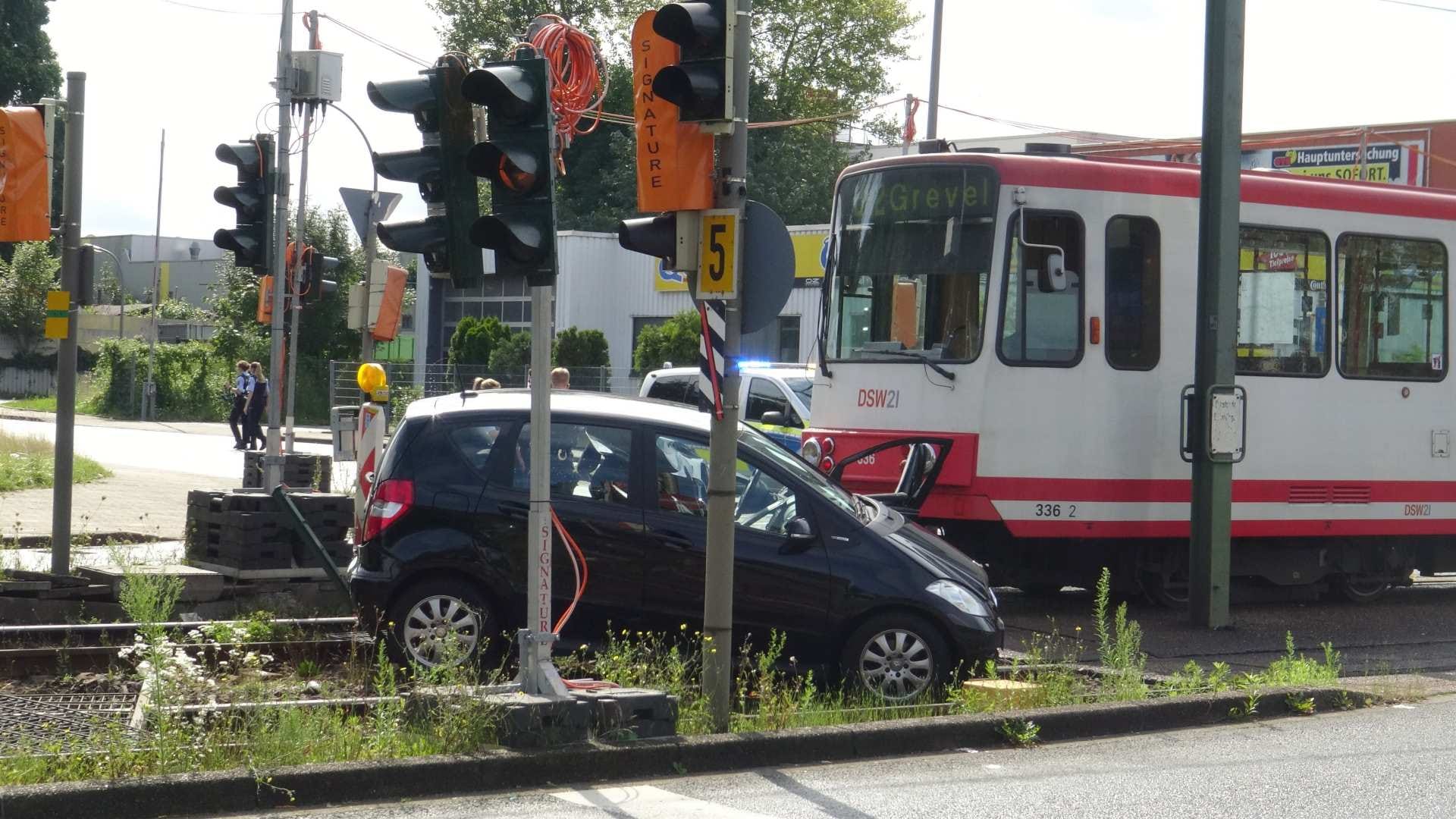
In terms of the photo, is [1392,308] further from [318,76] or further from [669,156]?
[318,76]

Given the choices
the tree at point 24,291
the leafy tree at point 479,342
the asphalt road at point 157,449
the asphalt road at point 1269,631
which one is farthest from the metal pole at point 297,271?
the tree at point 24,291

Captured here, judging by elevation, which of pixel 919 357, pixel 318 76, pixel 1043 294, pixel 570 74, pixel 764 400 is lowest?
pixel 764 400

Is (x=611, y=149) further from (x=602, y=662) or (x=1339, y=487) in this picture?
(x=602, y=662)

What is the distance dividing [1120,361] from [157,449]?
1034 inches

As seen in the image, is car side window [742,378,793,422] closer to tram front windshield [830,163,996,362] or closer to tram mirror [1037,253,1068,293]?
tram front windshield [830,163,996,362]

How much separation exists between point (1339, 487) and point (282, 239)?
992 centimetres

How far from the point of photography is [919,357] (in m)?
12.9

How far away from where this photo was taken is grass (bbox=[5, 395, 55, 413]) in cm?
5709

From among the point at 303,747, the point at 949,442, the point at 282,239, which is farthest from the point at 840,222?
the point at 303,747

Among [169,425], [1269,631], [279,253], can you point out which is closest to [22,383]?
[169,425]

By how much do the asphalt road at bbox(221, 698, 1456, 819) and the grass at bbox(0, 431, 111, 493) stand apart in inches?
622

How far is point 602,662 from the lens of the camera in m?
8.30

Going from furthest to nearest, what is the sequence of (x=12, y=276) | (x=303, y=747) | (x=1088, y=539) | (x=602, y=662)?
(x=12, y=276)
(x=1088, y=539)
(x=602, y=662)
(x=303, y=747)

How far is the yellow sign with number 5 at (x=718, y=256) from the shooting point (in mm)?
7621
